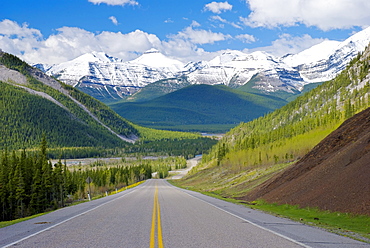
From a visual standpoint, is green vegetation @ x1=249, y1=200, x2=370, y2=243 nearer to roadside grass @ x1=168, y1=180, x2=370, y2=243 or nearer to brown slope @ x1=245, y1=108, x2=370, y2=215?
roadside grass @ x1=168, y1=180, x2=370, y2=243

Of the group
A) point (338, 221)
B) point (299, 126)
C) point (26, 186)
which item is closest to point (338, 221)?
point (338, 221)

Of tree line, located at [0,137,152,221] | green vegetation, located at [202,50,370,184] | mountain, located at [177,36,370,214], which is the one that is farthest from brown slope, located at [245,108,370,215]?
green vegetation, located at [202,50,370,184]

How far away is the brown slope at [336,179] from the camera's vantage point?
2308 centimetres

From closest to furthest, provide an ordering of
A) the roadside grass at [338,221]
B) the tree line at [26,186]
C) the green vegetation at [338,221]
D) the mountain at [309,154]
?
the roadside grass at [338,221], the green vegetation at [338,221], the mountain at [309,154], the tree line at [26,186]

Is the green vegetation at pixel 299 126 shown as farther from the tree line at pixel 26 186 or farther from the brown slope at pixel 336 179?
the tree line at pixel 26 186

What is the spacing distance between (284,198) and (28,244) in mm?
22488

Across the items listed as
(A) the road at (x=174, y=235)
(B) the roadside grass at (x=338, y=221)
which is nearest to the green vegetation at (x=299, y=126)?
(B) the roadside grass at (x=338, y=221)

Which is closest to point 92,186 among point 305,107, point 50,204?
point 50,204

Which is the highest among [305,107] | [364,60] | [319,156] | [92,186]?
[364,60]

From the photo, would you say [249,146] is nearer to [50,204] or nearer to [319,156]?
[50,204]

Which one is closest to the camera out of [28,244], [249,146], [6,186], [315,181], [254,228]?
[28,244]

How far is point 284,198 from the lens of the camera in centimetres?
3177

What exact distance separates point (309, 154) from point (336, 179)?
16.6m

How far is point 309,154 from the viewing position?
4312 cm
